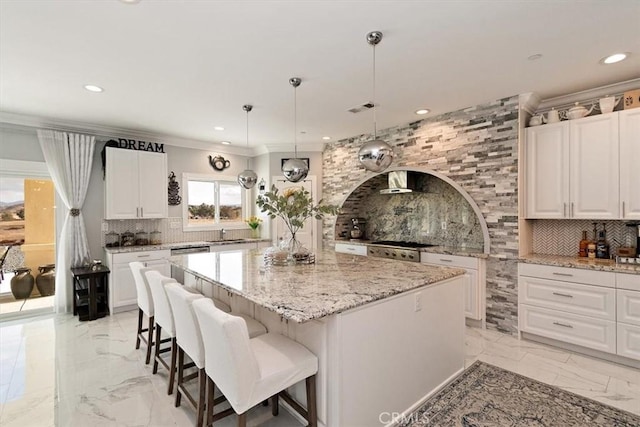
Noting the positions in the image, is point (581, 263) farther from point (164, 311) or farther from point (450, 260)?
point (164, 311)

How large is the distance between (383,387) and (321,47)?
244cm

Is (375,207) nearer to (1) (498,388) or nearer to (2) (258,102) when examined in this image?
(2) (258,102)

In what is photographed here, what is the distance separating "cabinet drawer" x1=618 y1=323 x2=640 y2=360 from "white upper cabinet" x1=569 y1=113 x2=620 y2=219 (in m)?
1.03

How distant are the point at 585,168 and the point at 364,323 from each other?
9.88ft

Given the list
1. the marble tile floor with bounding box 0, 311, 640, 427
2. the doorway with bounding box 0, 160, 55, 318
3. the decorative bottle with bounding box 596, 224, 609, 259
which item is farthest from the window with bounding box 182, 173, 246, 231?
the decorative bottle with bounding box 596, 224, 609, 259

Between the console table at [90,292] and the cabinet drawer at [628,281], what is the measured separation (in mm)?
5777

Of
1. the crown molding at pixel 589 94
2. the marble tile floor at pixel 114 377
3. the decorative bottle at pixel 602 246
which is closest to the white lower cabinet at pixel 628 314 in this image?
the marble tile floor at pixel 114 377

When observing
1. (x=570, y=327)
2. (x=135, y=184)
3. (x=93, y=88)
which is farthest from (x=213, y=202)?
(x=570, y=327)

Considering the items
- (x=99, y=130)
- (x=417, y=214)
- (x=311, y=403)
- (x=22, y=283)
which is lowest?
(x=311, y=403)

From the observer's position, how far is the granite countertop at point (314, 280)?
1.75m

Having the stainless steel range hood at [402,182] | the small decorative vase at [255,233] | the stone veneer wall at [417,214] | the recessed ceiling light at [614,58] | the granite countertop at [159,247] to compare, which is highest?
the recessed ceiling light at [614,58]

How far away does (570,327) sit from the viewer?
3.11 metres

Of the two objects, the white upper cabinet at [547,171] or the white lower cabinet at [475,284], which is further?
the white lower cabinet at [475,284]

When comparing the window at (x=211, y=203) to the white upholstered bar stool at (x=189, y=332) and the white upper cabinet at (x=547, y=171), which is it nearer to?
the white upholstered bar stool at (x=189, y=332)
